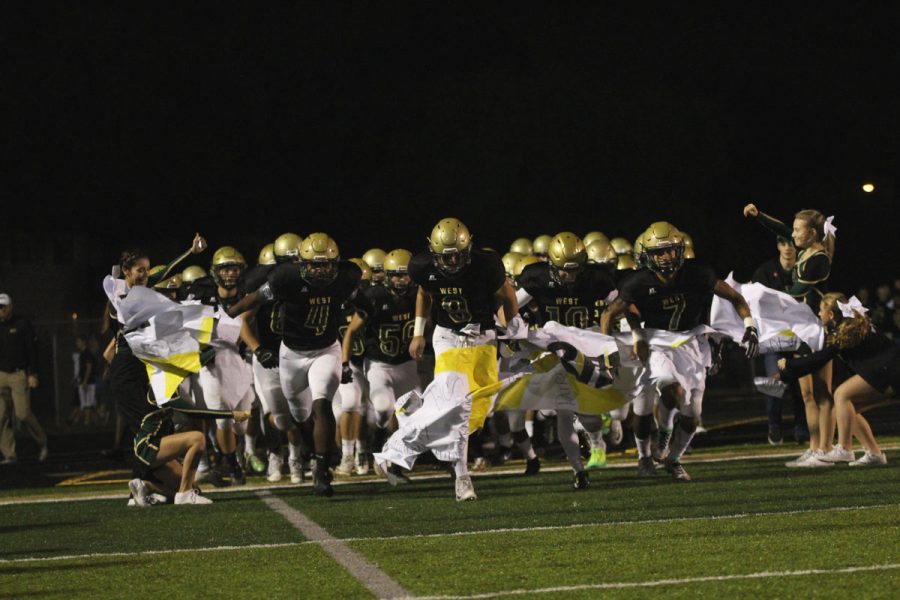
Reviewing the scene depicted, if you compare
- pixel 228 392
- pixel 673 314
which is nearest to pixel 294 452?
pixel 228 392

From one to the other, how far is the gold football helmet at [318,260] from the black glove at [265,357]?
68cm

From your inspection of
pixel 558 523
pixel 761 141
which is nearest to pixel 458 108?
pixel 761 141

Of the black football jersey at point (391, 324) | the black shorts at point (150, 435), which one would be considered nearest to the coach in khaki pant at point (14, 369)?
the black football jersey at point (391, 324)

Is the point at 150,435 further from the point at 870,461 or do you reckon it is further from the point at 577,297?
the point at 870,461

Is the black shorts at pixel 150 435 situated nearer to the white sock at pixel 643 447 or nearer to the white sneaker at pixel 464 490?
the white sneaker at pixel 464 490

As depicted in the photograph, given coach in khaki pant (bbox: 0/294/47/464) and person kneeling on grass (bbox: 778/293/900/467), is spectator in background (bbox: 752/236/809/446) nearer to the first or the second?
person kneeling on grass (bbox: 778/293/900/467)

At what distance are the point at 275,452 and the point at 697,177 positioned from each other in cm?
2278

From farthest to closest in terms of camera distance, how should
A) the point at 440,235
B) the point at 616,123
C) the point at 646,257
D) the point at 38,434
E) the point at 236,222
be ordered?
1. the point at 236,222
2. the point at 616,123
3. the point at 38,434
4. the point at 646,257
5. the point at 440,235

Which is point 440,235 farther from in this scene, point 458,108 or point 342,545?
point 458,108

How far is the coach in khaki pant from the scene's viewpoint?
54.3 ft

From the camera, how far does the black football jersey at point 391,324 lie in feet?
43.1

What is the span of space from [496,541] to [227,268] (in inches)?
241

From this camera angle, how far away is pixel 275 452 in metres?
13.0

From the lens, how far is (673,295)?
11109mm
